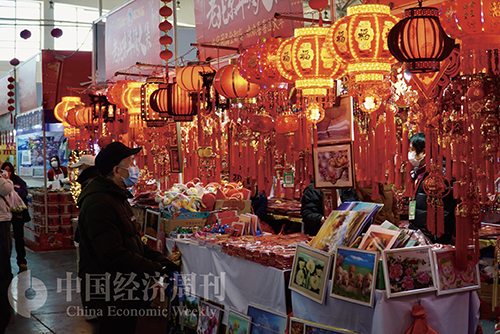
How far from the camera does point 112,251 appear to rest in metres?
2.98

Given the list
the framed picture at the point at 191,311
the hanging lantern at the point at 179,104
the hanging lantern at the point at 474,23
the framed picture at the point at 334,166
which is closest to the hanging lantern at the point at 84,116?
the hanging lantern at the point at 179,104

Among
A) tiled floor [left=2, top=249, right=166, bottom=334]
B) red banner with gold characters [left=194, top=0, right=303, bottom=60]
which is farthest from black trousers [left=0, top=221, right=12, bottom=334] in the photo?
red banner with gold characters [left=194, top=0, right=303, bottom=60]

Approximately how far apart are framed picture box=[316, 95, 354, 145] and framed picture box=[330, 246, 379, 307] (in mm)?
1115

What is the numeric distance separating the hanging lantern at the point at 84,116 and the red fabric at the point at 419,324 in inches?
227

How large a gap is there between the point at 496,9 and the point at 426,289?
4.64 feet

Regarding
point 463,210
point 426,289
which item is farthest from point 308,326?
point 463,210

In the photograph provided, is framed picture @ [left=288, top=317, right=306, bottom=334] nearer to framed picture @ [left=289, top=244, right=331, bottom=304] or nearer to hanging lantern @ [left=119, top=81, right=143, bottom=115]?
framed picture @ [left=289, top=244, right=331, bottom=304]

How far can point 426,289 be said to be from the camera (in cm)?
286

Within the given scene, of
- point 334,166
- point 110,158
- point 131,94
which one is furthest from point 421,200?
point 131,94

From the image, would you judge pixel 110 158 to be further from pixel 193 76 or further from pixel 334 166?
pixel 193 76

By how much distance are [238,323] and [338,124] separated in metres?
1.54

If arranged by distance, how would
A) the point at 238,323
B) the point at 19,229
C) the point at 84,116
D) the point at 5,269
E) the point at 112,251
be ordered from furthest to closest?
the point at 84,116 → the point at 19,229 → the point at 5,269 → the point at 238,323 → the point at 112,251

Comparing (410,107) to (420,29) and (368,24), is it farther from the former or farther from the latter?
(420,29)

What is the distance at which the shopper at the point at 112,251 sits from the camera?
9.87 feet
